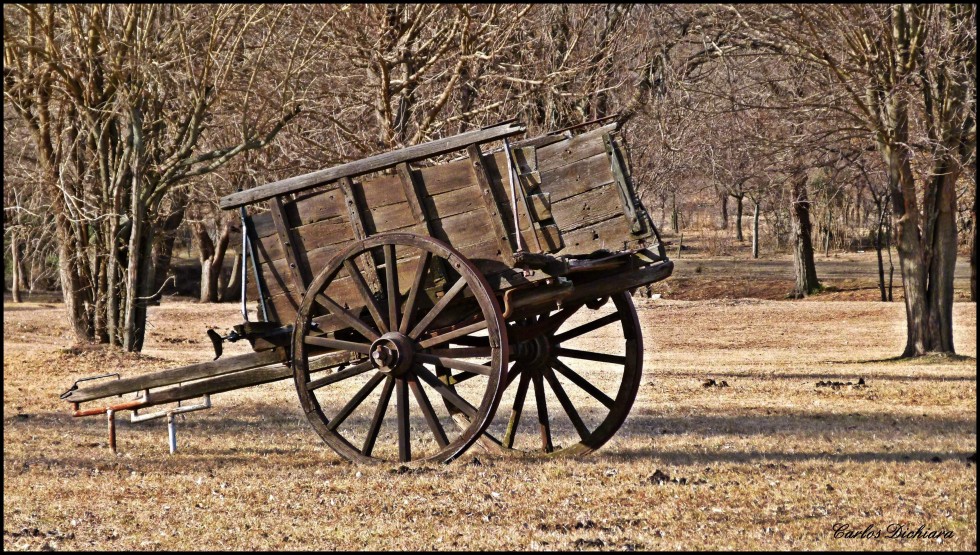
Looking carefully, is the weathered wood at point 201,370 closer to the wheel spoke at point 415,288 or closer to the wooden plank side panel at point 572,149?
the wheel spoke at point 415,288

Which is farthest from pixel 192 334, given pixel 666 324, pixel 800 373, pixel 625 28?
pixel 800 373

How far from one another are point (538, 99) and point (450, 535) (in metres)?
13.1

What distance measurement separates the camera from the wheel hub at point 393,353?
269 inches

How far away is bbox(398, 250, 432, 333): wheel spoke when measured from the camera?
6797 mm

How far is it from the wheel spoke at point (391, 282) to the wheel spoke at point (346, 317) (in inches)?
6.1

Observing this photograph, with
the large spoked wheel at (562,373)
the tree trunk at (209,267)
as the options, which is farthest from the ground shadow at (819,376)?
the tree trunk at (209,267)

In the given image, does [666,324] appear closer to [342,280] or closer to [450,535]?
[342,280]

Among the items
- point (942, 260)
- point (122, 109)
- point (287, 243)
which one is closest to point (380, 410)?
point (287, 243)

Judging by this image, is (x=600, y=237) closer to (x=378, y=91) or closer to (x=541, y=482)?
(x=541, y=482)

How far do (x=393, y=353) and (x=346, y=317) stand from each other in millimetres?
476

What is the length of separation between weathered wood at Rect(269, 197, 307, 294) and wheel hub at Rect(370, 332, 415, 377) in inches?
31.1

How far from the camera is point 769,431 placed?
30.6ft

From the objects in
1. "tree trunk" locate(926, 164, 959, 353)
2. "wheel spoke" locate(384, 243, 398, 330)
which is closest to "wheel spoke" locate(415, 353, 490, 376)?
"wheel spoke" locate(384, 243, 398, 330)

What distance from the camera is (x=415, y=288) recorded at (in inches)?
270
